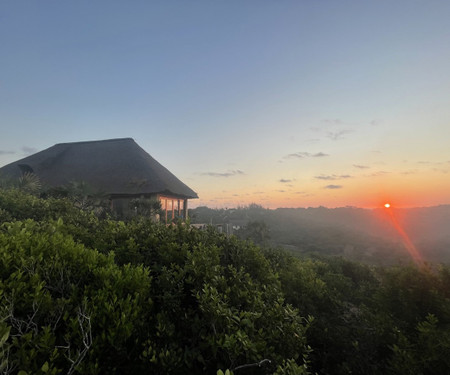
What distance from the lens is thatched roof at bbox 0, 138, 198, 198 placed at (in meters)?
20.6

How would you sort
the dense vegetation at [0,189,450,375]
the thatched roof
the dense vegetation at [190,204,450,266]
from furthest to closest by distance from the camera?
the dense vegetation at [190,204,450,266], the thatched roof, the dense vegetation at [0,189,450,375]

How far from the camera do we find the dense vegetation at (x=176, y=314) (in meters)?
2.39

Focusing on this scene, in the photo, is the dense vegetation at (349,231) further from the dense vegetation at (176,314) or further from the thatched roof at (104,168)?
the dense vegetation at (176,314)

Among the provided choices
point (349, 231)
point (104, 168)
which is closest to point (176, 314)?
point (104, 168)

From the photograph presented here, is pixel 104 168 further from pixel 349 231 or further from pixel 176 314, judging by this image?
pixel 349 231

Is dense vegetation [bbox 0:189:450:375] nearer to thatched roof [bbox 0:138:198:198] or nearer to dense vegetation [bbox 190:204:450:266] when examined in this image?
thatched roof [bbox 0:138:198:198]

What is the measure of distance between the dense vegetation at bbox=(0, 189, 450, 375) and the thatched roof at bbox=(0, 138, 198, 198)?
51.6 ft

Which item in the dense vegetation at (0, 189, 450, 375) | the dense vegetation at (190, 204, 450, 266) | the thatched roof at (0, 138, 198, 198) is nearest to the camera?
the dense vegetation at (0, 189, 450, 375)

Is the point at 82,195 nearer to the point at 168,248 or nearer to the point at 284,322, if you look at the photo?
the point at 168,248

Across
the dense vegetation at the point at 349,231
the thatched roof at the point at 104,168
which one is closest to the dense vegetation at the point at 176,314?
the thatched roof at the point at 104,168

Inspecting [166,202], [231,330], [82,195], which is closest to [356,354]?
[231,330]

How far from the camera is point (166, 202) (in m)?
22.2

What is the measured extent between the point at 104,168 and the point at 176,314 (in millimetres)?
23190

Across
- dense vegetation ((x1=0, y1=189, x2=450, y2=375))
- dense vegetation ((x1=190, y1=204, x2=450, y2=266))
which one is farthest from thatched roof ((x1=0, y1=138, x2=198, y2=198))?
dense vegetation ((x1=0, y1=189, x2=450, y2=375))
